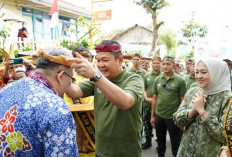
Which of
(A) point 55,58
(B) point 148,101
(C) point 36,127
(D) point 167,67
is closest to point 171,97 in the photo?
(D) point 167,67

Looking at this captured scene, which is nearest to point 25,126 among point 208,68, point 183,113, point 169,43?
point 183,113

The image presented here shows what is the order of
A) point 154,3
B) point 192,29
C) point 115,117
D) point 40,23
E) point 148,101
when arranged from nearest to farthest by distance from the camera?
point 115,117 → point 148,101 → point 40,23 → point 154,3 → point 192,29

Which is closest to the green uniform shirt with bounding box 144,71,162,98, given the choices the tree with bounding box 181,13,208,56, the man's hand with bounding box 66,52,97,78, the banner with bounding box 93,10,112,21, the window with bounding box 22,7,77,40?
the man's hand with bounding box 66,52,97,78

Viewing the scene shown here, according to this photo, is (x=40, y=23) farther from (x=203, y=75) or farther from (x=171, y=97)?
(x=203, y=75)

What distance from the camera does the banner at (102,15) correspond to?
421 inches

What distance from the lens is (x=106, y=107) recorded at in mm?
2154

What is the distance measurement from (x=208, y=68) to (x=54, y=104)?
1.80m

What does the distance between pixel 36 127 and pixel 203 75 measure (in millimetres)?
1870

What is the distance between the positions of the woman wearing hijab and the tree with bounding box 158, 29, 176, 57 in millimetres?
43450

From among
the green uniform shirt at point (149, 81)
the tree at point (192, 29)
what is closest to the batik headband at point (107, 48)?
the green uniform shirt at point (149, 81)

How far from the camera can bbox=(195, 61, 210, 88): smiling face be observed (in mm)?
2305

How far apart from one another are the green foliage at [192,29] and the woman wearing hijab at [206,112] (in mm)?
36580

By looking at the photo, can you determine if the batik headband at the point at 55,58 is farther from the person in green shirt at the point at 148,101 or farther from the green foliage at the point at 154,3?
the green foliage at the point at 154,3

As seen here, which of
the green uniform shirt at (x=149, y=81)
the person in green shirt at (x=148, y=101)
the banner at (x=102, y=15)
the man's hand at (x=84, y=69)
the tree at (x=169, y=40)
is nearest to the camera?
the man's hand at (x=84, y=69)
